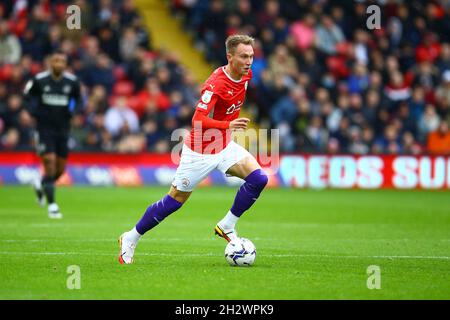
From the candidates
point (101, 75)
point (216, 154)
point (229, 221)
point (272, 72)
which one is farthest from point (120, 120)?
Result: point (216, 154)

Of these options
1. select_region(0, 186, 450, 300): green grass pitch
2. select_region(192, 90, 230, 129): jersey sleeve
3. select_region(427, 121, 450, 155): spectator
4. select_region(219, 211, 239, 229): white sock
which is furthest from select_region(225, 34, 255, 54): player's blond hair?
select_region(427, 121, 450, 155): spectator

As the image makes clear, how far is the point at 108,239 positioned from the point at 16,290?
14.4ft

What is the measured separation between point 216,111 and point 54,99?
657 cm

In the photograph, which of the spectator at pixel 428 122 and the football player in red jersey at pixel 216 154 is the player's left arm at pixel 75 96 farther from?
the spectator at pixel 428 122

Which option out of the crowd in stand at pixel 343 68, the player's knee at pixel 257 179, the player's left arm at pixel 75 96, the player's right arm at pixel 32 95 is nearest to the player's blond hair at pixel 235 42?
the player's knee at pixel 257 179

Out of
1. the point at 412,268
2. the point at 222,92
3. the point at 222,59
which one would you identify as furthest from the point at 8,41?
the point at 412,268

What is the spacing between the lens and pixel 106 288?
8.30 meters

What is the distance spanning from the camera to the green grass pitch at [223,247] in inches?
327

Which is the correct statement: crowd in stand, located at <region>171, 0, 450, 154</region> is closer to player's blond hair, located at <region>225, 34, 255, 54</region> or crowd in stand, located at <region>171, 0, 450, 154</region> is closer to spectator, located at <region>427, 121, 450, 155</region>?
spectator, located at <region>427, 121, 450, 155</region>

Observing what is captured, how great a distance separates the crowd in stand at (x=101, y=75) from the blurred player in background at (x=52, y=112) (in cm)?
664

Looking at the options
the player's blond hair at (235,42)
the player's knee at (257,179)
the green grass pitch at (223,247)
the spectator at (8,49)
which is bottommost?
the green grass pitch at (223,247)

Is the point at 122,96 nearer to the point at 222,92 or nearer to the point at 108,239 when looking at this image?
the point at 108,239

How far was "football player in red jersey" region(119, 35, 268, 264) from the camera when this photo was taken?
10172 millimetres

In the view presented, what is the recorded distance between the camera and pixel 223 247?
39.4 feet
